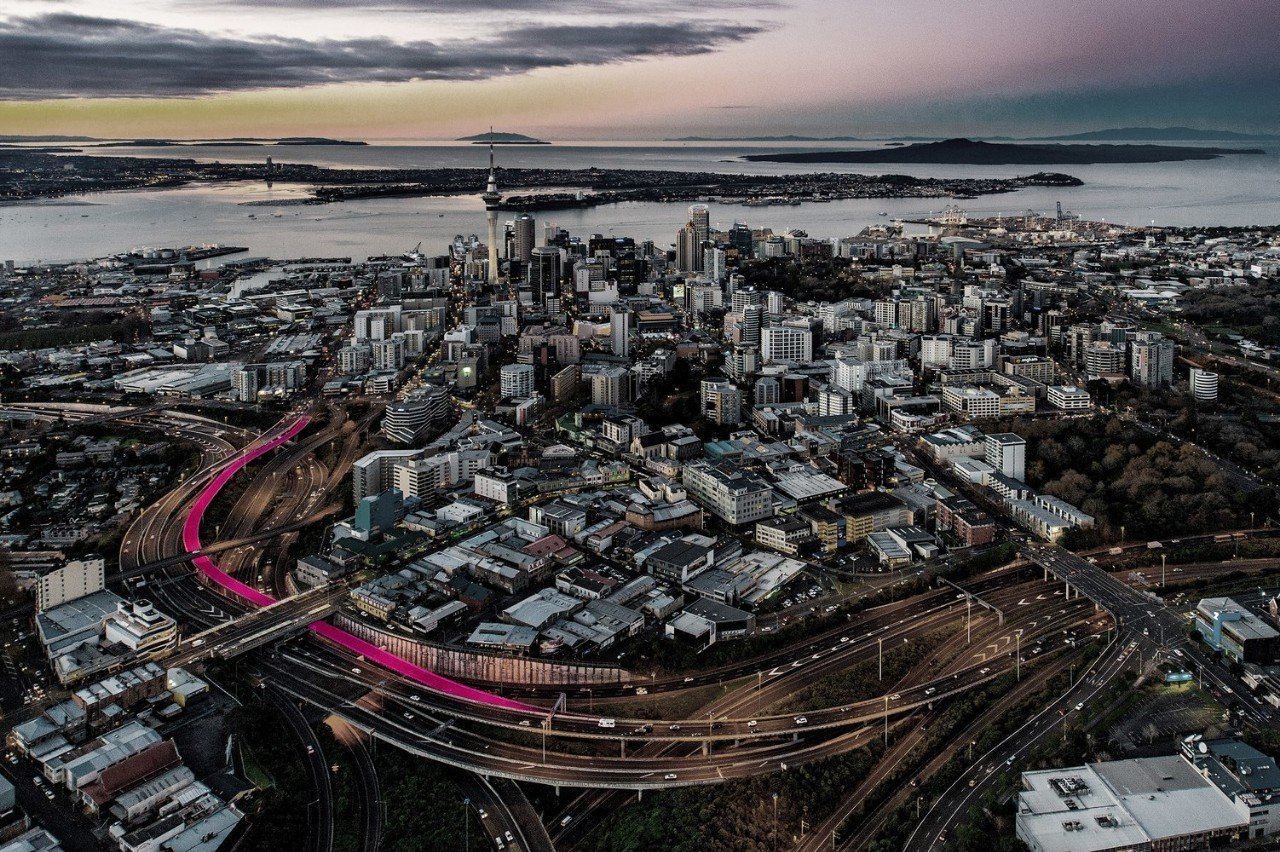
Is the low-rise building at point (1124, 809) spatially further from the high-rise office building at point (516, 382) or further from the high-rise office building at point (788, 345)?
the high-rise office building at point (788, 345)

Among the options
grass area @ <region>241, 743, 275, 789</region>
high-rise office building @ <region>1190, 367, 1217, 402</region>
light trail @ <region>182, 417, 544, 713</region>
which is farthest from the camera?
high-rise office building @ <region>1190, 367, 1217, 402</region>

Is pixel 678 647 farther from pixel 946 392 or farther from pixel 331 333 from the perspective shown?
pixel 331 333

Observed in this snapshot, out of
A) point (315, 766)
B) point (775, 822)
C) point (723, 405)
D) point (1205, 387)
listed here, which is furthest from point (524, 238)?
point (775, 822)

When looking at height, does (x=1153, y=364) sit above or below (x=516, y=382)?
above

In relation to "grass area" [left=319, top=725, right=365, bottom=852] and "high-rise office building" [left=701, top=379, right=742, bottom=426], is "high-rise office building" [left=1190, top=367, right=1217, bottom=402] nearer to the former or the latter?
"high-rise office building" [left=701, top=379, right=742, bottom=426]

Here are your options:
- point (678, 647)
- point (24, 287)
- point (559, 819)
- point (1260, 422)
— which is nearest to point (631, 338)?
point (1260, 422)

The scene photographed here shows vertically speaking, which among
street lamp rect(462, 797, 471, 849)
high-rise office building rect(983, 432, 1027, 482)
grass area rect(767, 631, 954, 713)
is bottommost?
street lamp rect(462, 797, 471, 849)

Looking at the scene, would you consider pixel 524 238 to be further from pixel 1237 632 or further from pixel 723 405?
pixel 1237 632

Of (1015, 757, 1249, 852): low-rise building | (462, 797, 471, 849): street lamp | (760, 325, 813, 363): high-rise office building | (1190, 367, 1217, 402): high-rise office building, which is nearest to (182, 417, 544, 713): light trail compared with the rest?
(462, 797, 471, 849): street lamp
